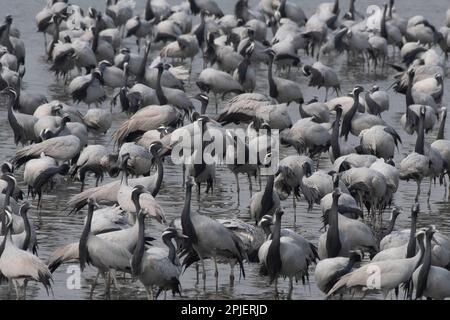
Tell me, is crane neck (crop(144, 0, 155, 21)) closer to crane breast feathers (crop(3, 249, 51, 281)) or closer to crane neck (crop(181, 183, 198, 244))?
crane neck (crop(181, 183, 198, 244))

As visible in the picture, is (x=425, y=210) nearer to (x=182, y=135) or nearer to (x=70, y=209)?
(x=182, y=135)

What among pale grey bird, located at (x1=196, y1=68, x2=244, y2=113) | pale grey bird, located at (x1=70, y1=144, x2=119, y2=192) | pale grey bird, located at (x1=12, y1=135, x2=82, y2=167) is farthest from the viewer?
pale grey bird, located at (x1=196, y1=68, x2=244, y2=113)

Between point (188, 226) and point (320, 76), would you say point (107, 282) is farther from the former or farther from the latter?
point (320, 76)

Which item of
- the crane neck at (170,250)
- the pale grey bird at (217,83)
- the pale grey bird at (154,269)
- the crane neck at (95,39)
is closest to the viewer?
the pale grey bird at (154,269)

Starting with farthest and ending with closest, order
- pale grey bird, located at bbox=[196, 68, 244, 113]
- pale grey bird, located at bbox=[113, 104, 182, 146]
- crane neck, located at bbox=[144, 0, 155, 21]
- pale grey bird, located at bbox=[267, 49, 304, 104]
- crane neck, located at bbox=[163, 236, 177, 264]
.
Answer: crane neck, located at bbox=[144, 0, 155, 21] → pale grey bird, located at bbox=[196, 68, 244, 113] → pale grey bird, located at bbox=[267, 49, 304, 104] → pale grey bird, located at bbox=[113, 104, 182, 146] → crane neck, located at bbox=[163, 236, 177, 264]

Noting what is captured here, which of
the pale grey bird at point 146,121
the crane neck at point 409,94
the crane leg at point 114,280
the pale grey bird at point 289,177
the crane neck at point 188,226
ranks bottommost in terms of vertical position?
the crane leg at point 114,280

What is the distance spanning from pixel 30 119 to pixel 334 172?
5.73 meters

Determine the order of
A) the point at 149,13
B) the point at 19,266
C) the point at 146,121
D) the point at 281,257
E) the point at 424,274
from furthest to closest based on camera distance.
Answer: the point at 149,13, the point at 146,121, the point at 281,257, the point at 19,266, the point at 424,274

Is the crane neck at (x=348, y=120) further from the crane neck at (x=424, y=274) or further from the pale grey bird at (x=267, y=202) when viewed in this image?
the crane neck at (x=424, y=274)

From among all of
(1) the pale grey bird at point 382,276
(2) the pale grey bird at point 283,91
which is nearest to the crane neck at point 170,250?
(1) the pale grey bird at point 382,276

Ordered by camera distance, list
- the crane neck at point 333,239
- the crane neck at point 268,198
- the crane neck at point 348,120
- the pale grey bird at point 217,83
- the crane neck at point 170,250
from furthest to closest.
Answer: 1. the pale grey bird at point 217,83
2. the crane neck at point 348,120
3. the crane neck at point 268,198
4. the crane neck at point 333,239
5. the crane neck at point 170,250

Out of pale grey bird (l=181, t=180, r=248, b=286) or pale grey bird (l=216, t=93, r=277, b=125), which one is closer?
pale grey bird (l=181, t=180, r=248, b=286)

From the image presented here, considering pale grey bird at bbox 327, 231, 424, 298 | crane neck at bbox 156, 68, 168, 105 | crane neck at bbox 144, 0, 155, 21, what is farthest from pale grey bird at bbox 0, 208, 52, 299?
crane neck at bbox 144, 0, 155, 21

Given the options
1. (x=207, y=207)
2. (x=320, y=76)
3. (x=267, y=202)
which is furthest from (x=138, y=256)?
(x=320, y=76)
